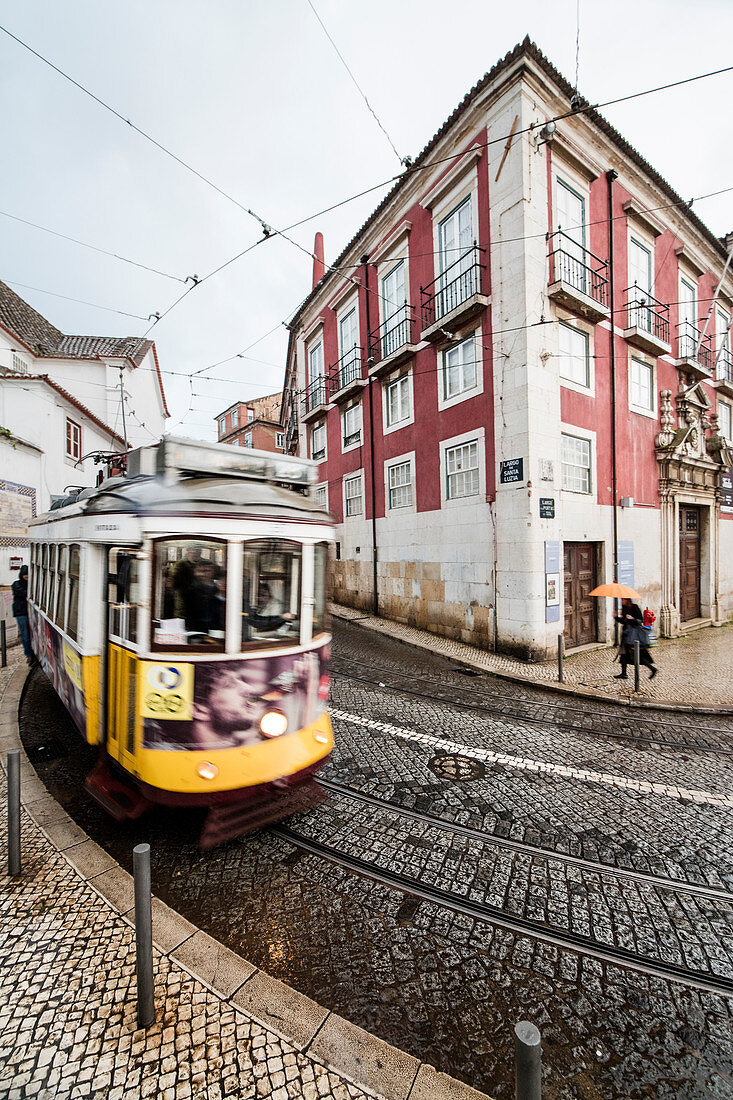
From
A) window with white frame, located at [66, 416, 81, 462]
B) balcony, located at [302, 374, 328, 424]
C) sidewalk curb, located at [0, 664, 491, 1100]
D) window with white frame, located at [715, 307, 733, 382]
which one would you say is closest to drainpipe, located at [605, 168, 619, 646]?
window with white frame, located at [715, 307, 733, 382]

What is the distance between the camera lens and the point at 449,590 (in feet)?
40.2

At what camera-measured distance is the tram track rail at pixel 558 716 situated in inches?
240

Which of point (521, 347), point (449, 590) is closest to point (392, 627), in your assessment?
point (449, 590)

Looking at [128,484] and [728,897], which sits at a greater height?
[128,484]

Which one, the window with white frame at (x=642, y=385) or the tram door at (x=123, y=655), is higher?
the window with white frame at (x=642, y=385)

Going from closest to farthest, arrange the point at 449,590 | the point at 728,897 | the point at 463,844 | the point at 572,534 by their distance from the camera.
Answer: the point at 728,897 < the point at 463,844 < the point at 572,534 < the point at 449,590

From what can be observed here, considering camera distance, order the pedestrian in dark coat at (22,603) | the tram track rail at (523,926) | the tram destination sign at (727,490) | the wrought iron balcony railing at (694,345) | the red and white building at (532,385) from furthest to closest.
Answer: the tram destination sign at (727,490) < the wrought iron balcony railing at (694,345) < the red and white building at (532,385) < the pedestrian in dark coat at (22,603) < the tram track rail at (523,926)

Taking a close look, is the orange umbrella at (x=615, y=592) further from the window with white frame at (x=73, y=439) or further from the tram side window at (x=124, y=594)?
the window with white frame at (x=73, y=439)

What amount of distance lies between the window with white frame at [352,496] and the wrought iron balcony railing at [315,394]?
11.6 ft

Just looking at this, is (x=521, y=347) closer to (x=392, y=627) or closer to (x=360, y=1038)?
(x=392, y=627)

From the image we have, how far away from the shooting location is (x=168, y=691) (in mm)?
3484

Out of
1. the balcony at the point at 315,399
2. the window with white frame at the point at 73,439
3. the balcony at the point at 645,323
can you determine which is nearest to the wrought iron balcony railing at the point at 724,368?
the balcony at the point at 645,323

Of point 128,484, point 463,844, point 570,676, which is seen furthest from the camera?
point 570,676

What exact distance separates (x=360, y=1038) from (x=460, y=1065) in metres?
0.51
